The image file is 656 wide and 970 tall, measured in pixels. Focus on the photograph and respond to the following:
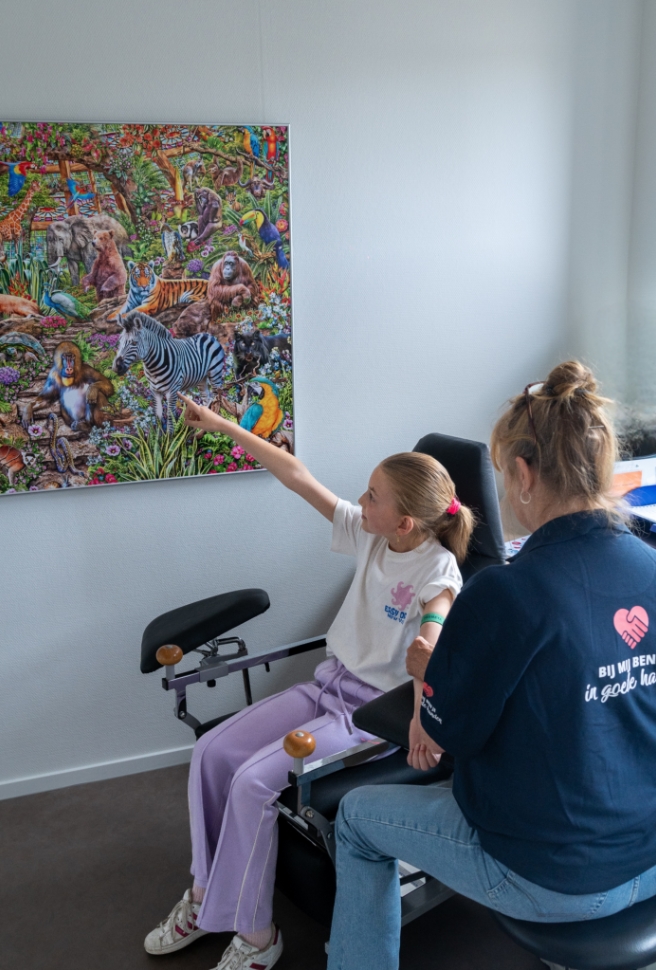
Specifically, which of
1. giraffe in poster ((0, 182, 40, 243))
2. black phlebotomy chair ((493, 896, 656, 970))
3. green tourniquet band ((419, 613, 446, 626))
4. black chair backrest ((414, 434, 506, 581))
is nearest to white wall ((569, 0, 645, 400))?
black chair backrest ((414, 434, 506, 581))

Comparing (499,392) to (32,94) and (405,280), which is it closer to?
(405,280)

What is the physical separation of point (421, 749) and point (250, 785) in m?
0.43

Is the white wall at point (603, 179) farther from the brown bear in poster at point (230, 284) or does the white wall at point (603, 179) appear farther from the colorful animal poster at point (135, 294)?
the brown bear in poster at point (230, 284)

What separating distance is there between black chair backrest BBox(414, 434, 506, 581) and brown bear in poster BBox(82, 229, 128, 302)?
1.00 metres

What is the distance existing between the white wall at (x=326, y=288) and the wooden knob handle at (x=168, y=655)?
57cm

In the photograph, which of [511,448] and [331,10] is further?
[331,10]

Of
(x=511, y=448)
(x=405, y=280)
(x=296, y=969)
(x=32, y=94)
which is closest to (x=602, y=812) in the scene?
(x=511, y=448)

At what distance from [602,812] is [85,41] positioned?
2104 mm

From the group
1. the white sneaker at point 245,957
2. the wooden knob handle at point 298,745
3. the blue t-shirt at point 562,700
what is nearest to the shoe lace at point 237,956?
the white sneaker at point 245,957

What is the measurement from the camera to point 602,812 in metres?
1.22

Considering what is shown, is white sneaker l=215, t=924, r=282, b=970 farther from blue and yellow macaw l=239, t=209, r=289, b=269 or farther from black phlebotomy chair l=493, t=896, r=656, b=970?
blue and yellow macaw l=239, t=209, r=289, b=269

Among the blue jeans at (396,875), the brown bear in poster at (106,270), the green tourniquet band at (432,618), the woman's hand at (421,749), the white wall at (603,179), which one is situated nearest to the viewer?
the blue jeans at (396,875)

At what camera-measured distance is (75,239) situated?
221cm

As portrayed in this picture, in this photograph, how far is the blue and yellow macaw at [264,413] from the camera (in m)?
2.46
